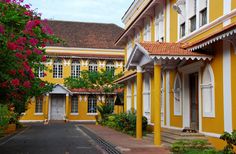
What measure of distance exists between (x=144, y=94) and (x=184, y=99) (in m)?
7.09

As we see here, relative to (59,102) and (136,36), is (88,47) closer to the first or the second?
(59,102)

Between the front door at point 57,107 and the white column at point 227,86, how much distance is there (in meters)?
33.0

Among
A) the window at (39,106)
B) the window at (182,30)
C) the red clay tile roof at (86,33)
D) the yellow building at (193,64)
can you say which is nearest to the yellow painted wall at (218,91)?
the yellow building at (193,64)

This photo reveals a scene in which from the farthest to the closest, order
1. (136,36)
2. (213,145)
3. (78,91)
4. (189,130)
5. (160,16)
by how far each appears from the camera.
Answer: (78,91), (136,36), (160,16), (189,130), (213,145)

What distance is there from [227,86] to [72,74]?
110ft

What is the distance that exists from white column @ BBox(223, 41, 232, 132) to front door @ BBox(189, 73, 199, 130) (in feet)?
10.1

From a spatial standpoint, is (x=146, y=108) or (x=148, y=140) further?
(x=146, y=108)

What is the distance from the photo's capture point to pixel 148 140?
1675cm

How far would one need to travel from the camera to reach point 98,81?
3562 cm

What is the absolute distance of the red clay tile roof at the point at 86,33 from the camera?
45956 millimetres

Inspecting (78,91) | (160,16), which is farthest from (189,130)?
(78,91)

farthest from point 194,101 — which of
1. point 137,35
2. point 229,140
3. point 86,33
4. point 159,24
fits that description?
point 86,33

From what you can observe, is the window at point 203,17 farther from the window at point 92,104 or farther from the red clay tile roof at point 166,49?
the window at point 92,104

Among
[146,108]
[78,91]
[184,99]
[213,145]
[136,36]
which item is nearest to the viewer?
[213,145]
